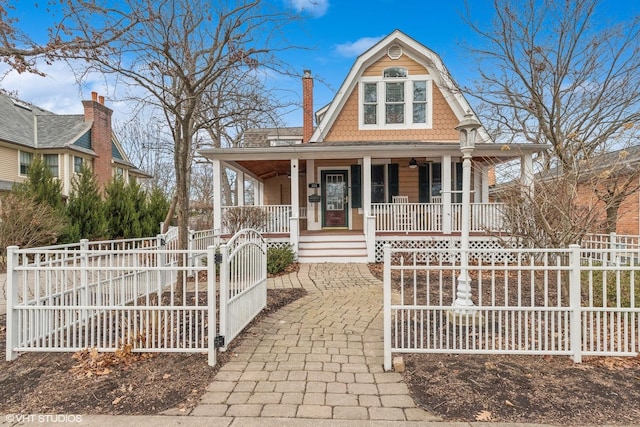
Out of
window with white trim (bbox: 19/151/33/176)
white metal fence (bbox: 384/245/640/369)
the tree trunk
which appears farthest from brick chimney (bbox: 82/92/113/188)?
the tree trunk

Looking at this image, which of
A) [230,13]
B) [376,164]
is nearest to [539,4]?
[376,164]

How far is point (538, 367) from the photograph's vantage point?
3.46 m

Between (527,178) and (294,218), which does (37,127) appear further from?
(527,178)

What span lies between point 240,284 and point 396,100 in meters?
10.3

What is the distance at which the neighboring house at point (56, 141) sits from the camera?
1736 centimetres

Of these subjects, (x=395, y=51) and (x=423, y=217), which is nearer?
(x=423, y=217)

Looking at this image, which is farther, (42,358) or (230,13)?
(230,13)

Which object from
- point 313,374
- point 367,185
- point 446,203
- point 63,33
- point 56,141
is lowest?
point 313,374

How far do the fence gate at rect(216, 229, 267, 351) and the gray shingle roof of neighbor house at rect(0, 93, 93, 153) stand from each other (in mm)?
18494

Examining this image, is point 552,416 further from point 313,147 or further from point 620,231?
point 620,231

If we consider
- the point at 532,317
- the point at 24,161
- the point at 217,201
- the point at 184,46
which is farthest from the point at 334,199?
the point at 24,161

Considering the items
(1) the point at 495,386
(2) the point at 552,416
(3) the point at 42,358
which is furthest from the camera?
(3) the point at 42,358

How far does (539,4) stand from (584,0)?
1134 millimetres

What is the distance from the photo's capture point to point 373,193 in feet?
42.0
